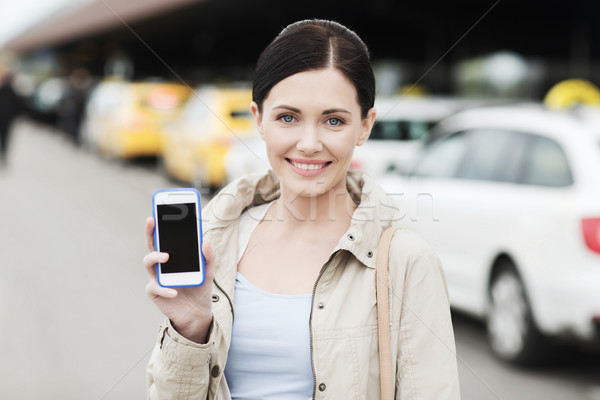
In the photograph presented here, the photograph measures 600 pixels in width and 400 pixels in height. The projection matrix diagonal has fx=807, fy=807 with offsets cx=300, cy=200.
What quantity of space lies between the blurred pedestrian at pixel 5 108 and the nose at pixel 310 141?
1726cm

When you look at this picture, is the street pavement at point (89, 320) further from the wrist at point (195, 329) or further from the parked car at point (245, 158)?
the wrist at point (195, 329)

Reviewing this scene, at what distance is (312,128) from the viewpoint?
2.12m

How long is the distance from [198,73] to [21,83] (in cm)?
1562

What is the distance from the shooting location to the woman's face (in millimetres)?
2090

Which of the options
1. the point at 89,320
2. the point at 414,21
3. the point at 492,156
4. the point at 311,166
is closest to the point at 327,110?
the point at 311,166

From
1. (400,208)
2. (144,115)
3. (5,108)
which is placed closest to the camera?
(400,208)

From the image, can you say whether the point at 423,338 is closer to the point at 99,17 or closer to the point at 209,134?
the point at 209,134

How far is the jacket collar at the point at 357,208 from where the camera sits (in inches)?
81.7

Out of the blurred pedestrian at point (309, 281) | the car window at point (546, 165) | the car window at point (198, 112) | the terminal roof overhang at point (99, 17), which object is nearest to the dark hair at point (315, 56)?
the blurred pedestrian at point (309, 281)

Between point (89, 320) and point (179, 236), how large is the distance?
14.9ft

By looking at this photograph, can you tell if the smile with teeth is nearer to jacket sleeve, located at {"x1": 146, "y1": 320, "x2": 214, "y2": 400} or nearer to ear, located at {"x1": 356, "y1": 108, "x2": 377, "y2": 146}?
ear, located at {"x1": 356, "y1": 108, "x2": 377, "y2": 146}

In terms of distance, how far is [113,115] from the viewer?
59.7 ft

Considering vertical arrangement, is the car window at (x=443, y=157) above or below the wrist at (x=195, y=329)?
above

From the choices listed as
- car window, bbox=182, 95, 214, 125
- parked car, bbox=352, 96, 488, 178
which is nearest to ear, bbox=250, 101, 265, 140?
parked car, bbox=352, 96, 488, 178
